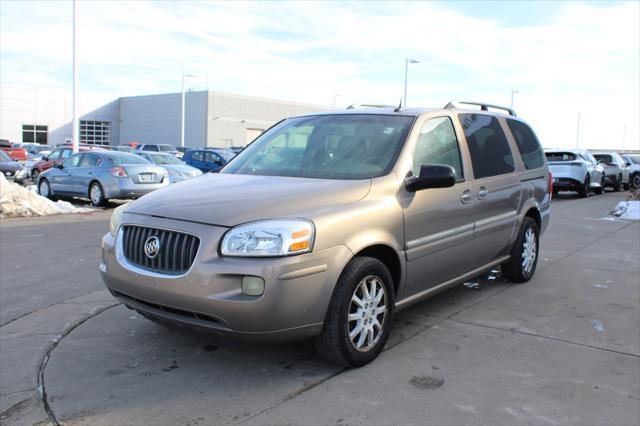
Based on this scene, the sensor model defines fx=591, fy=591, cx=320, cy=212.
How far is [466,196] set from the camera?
4.99 meters

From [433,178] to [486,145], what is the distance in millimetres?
1659

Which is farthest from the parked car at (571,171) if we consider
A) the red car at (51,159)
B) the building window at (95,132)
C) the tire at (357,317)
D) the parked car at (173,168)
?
the building window at (95,132)

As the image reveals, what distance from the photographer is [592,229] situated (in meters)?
11.0

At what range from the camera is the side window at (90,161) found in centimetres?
1530

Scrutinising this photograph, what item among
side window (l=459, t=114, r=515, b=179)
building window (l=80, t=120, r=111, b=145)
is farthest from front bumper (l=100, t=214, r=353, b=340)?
building window (l=80, t=120, r=111, b=145)

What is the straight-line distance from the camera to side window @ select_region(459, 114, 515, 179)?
17.4 feet

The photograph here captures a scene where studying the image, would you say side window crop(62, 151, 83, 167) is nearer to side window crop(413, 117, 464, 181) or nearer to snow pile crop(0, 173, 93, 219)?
snow pile crop(0, 173, 93, 219)

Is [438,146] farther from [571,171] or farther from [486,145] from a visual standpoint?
[571,171]

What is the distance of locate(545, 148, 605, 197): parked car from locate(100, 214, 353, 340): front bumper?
17.2 metres

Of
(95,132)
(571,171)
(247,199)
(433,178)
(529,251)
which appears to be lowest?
(529,251)

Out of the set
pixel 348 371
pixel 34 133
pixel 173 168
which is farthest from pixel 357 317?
pixel 34 133

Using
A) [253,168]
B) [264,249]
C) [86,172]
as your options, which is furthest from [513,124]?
[86,172]

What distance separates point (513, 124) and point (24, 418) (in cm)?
529

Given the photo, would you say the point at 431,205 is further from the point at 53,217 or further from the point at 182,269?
the point at 53,217
